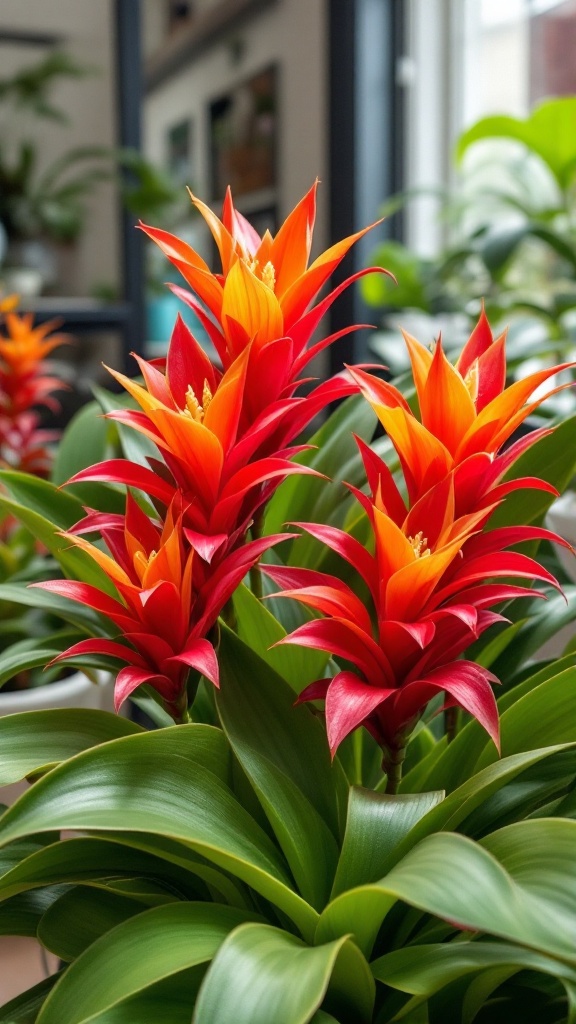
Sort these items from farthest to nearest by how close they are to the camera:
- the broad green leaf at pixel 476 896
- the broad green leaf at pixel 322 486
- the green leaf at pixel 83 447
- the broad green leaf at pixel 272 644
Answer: the green leaf at pixel 83 447 → the broad green leaf at pixel 322 486 → the broad green leaf at pixel 272 644 → the broad green leaf at pixel 476 896

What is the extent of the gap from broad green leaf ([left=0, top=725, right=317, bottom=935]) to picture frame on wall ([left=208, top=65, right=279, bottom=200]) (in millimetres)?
2713

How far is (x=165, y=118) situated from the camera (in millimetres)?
3988

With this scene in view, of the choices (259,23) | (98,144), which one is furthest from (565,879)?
(98,144)

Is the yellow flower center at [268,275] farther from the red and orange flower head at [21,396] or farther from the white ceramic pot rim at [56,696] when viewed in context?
the red and orange flower head at [21,396]

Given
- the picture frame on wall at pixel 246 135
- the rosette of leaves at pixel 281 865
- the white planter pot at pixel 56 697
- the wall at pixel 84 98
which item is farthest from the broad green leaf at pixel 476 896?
the wall at pixel 84 98

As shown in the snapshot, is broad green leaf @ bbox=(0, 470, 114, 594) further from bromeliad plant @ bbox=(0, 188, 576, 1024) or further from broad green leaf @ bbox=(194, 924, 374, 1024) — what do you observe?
broad green leaf @ bbox=(194, 924, 374, 1024)

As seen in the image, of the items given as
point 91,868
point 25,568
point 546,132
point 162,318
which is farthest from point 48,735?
point 162,318

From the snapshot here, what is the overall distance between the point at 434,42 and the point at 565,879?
2.49 m

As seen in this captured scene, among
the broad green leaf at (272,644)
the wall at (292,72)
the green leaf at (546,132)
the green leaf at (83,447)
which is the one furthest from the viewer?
the wall at (292,72)

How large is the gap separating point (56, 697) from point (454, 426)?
0.69 m

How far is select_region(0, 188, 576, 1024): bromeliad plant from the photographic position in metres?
0.43

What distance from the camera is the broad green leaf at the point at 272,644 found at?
0.57 metres

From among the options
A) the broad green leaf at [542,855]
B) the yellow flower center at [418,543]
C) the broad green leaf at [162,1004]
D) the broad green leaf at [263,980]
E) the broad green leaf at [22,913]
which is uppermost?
the yellow flower center at [418,543]

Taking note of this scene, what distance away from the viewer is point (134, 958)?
43 cm
